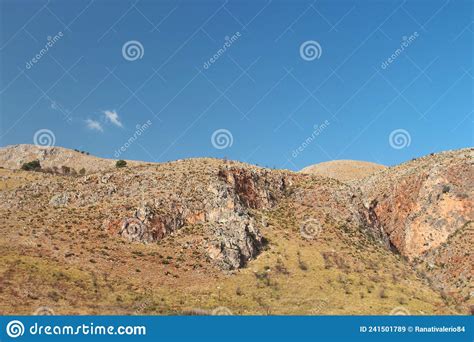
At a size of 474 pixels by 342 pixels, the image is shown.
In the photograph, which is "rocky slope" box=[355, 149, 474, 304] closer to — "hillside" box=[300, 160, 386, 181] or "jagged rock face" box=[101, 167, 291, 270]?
"jagged rock face" box=[101, 167, 291, 270]

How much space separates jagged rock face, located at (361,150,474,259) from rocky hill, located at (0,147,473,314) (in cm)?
18

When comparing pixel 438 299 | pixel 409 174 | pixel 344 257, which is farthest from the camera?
Answer: pixel 409 174

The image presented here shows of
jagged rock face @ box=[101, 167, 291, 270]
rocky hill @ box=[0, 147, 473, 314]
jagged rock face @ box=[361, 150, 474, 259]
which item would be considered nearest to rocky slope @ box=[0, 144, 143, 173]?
rocky hill @ box=[0, 147, 473, 314]

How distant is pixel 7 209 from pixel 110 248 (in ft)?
61.9

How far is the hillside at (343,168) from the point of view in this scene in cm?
11950

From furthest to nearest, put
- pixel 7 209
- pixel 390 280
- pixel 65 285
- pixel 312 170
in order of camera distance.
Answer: pixel 312 170, pixel 7 209, pixel 390 280, pixel 65 285

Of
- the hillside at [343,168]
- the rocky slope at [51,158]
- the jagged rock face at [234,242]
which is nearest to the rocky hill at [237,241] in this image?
the jagged rock face at [234,242]

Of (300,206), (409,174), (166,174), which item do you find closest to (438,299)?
(300,206)

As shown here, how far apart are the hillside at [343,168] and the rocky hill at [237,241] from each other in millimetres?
45899

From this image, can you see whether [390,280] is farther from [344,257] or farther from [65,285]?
[65,285]

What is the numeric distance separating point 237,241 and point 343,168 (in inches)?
3401

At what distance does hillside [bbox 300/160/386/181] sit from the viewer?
120 meters

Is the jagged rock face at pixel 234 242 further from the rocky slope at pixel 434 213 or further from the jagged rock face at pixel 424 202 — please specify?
the jagged rock face at pixel 424 202

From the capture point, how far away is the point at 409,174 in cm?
6744
